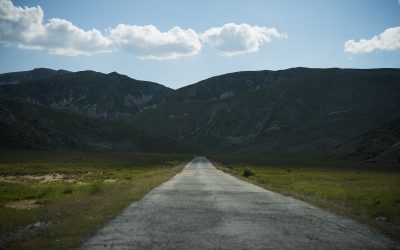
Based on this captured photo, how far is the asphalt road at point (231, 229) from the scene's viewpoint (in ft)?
40.2

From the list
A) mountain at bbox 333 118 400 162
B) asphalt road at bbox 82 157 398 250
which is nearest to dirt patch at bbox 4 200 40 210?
asphalt road at bbox 82 157 398 250

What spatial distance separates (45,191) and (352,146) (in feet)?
550

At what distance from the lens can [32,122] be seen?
193m

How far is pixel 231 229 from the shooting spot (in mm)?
14789

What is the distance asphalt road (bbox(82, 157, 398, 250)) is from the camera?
12.3m

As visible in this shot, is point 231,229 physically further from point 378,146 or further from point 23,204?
point 378,146

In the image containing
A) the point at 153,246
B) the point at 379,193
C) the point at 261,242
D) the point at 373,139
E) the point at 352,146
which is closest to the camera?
the point at 153,246

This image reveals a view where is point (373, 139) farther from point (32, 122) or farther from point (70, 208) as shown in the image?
point (70, 208)

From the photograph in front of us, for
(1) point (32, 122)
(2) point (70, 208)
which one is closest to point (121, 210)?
(2) point (70, 208)

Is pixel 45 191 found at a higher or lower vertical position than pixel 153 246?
lower

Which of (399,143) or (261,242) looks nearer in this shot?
(261,242)

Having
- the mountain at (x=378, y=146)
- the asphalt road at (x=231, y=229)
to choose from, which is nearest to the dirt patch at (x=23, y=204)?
the asphalt road at (x=231, y=229)

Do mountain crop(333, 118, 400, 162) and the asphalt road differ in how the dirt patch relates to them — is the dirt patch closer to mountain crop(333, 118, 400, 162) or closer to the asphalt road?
the asphalt road

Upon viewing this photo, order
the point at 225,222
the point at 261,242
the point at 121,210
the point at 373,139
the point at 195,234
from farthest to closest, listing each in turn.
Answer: the point at 373,139, the point at 121,210, the point at 225,222, the point at 195,234, the point at 261,242
